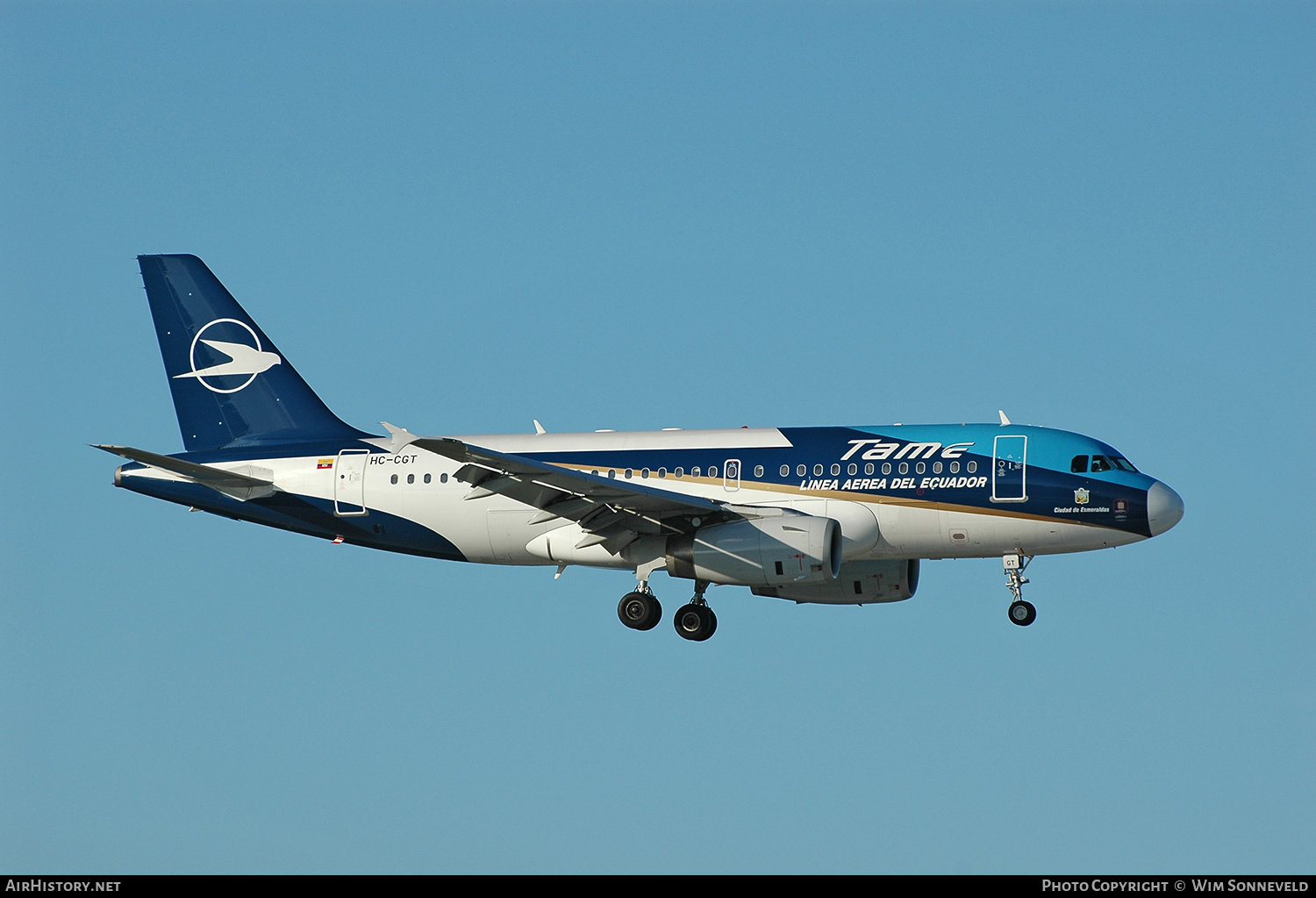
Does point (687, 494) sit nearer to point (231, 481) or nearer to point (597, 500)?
point (597, 500)

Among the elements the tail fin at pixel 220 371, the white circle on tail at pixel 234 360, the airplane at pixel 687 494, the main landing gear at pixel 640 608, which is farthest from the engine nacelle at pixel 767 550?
the white circle on tail at pixel 234 360

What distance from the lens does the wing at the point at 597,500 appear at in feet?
138

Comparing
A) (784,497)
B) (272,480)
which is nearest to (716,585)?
(784,497)

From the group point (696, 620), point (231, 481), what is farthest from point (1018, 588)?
point (231, 481)

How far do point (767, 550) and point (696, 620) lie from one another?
469cm

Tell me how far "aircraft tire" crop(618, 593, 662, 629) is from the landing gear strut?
1.20 meters

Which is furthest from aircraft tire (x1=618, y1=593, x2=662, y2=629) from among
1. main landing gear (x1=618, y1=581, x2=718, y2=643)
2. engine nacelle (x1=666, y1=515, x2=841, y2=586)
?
engine nacelle (x1=666, y1=515, x2=841, y2=586)

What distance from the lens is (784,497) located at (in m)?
45.4

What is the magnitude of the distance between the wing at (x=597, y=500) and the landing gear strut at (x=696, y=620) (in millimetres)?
2845

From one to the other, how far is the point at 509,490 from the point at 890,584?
39.5 ft

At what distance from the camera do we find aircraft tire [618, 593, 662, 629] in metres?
46.1

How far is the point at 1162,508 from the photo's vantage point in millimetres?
44188
